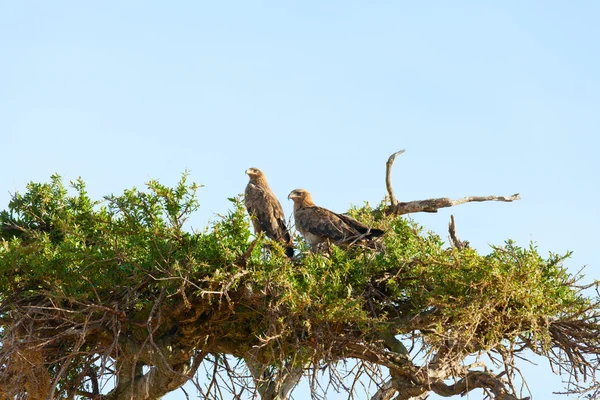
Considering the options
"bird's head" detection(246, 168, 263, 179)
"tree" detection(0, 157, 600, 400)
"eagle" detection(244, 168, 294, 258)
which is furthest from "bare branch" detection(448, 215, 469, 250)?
"bird's head" detection(246, 168, 263, 179)

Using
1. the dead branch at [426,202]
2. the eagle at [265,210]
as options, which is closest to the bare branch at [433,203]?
the dead branch at [426,202]

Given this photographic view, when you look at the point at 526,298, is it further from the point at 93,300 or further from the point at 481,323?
the point at 93,300

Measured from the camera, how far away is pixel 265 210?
40.6 feet

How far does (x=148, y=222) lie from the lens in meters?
7.78

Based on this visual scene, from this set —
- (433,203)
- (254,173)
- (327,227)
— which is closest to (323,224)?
(327,227)

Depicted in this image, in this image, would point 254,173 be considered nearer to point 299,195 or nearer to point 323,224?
point 299,195

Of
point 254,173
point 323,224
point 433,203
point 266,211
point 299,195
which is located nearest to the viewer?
point 433,203

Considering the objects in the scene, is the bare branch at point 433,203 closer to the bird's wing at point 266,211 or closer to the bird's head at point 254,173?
the bird's wing at point 266,211

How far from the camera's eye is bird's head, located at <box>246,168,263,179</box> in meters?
13.6

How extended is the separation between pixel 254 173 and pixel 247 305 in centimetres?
597

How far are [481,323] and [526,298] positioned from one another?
553 mm

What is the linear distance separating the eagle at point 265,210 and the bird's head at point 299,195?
34 centimetres

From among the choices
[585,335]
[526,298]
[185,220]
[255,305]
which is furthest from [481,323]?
[185,220]

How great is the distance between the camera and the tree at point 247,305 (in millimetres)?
7598
